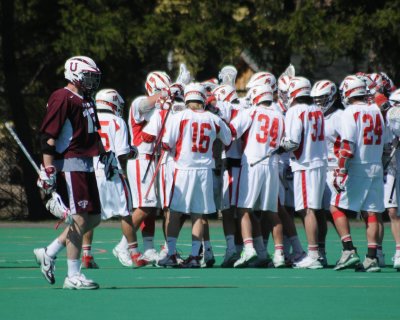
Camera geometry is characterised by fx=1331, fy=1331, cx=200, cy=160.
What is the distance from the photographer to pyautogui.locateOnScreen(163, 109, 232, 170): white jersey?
16.7m

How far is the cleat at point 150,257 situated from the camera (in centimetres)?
1722

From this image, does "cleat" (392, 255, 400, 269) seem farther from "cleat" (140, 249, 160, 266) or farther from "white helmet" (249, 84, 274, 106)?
"cleat" (140, 249, 160, 266)

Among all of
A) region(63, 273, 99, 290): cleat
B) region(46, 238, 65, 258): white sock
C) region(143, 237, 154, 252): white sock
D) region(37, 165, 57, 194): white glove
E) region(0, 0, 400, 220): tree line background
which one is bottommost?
region(63, 273, 99, 290): cleat

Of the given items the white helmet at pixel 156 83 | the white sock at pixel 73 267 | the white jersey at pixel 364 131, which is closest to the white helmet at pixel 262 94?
the white helmet at pixel 156 83

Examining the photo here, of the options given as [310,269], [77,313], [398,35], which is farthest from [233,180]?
[398,35]

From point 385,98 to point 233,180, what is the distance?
2.38 metres

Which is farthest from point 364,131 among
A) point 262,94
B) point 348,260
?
point 262,94

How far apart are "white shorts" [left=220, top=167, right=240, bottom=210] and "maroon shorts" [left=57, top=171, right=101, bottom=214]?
4043 millimetres

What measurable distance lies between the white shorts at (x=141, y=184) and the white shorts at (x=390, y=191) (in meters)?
3.02

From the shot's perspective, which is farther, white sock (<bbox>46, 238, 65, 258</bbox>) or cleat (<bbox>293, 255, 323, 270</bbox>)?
cleat (<bbox>293, 255, 323, 270</bbox>)

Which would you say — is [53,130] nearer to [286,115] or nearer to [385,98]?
[286,115]

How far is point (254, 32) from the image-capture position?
3127 centimetres

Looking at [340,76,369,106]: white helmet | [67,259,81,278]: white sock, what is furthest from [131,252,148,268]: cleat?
[67,259,81,278]: white sock

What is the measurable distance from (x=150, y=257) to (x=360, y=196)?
305 cm
